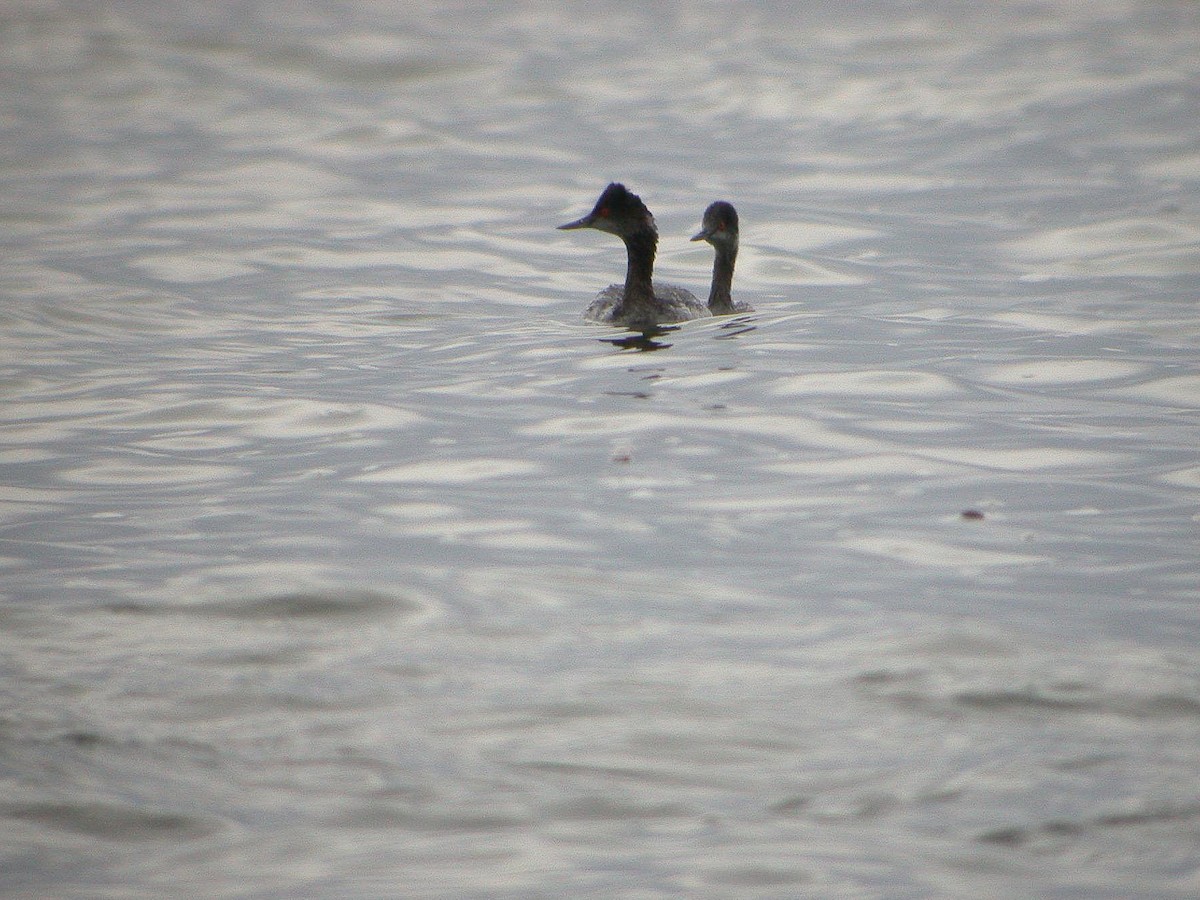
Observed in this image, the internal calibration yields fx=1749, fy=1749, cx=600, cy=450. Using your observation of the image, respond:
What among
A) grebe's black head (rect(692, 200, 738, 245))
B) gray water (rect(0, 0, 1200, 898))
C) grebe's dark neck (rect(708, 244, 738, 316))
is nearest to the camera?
gray water (rect(0, 0, 1200, 898))

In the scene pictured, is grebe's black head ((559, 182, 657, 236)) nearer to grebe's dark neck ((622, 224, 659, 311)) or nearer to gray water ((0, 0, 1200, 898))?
grebe's dark neck ((622, 224, 659, 311))

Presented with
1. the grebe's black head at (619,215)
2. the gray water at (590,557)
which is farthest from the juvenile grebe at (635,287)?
the gray water at (590,557)

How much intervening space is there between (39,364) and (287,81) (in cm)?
2044

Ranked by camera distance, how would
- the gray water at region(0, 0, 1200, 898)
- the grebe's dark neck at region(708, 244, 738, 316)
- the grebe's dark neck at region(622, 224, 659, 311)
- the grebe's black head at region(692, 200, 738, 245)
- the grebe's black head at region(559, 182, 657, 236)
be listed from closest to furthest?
1. the gray water at region(0, 0, 1200, 898)
2. the grebe's dark neck at region(622, 224, 659, 311)
3. the grebe's black head at region(559, 182, 657, 236)
4. the grebe's dark neck at region(708, 244, 738, 316)
5. the grebe's black head at region(692, 200, 738, 245)

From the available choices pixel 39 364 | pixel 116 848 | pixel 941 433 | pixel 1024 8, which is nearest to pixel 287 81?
pixel 1024 8

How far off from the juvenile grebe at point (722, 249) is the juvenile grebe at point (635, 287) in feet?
0.49

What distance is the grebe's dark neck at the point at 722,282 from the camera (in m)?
13.4

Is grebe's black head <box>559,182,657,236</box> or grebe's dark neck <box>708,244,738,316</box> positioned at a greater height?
grebe's black head <box>559,182,657,236</box>

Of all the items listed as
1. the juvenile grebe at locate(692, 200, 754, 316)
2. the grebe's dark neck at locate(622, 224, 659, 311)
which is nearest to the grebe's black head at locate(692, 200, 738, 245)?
the juvenile grebe at locate(692, 200, 754, 316)

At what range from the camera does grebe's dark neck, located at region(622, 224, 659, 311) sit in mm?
12797

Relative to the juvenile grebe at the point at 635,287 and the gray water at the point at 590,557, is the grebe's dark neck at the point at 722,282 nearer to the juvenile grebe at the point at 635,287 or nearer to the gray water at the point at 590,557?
the juvenile grebe at the point at 635,287

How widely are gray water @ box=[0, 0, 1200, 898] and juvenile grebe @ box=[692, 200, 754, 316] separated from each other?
18.4 inches

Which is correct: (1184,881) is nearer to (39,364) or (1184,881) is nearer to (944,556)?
(944,556)

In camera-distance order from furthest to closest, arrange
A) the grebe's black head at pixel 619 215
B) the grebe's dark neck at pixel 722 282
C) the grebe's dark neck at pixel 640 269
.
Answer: the grebe's dark neck at pixel 722 282 < the grebe's black head at pixel 619 215 < the grebe's dark neck at pixel 640 269
